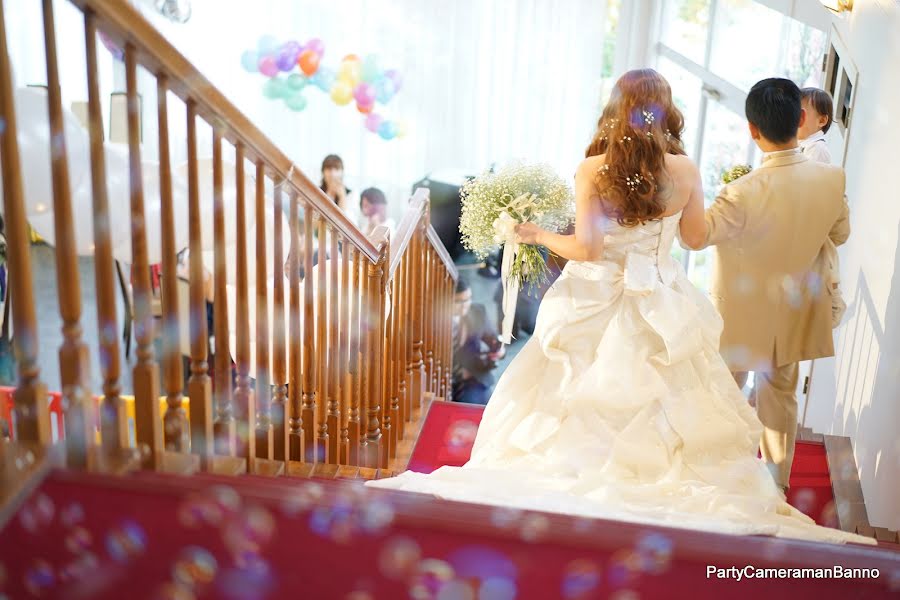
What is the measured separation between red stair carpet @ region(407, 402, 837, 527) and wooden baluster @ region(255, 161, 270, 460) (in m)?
1.34

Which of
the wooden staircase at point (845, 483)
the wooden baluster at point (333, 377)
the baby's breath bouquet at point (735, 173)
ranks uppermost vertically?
the baby's breath bouquet at point (735, 173)

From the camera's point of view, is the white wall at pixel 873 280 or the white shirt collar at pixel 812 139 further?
the white shirt collar at pixel 812 139

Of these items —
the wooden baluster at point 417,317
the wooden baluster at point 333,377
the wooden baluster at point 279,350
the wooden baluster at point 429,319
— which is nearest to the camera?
the wooden baluster at point 279,350

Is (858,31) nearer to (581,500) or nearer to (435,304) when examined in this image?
(435,304)

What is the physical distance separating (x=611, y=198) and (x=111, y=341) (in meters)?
1.46

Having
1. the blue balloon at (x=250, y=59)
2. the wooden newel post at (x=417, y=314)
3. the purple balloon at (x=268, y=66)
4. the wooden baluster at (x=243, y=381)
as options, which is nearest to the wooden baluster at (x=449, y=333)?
the wooden newel post at (x=417, y=314)

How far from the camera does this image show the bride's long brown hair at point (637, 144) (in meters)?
2.45

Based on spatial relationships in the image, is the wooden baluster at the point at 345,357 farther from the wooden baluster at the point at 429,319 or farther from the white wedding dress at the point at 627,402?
the wooden baluster at the point at 429,319

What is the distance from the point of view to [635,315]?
2.71 meters

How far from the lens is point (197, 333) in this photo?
1.80 m

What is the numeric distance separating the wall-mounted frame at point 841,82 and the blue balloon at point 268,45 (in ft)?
14.5

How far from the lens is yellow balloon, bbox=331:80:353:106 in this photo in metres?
7.30

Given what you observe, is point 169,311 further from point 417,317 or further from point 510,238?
point 417,317

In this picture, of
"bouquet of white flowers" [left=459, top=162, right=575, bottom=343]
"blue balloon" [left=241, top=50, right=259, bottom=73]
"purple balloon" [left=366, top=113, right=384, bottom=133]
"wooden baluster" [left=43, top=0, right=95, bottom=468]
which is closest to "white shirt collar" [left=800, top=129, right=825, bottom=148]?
"bouquet of white flowers" [left=459, top=162, right=575, bottom=343]
